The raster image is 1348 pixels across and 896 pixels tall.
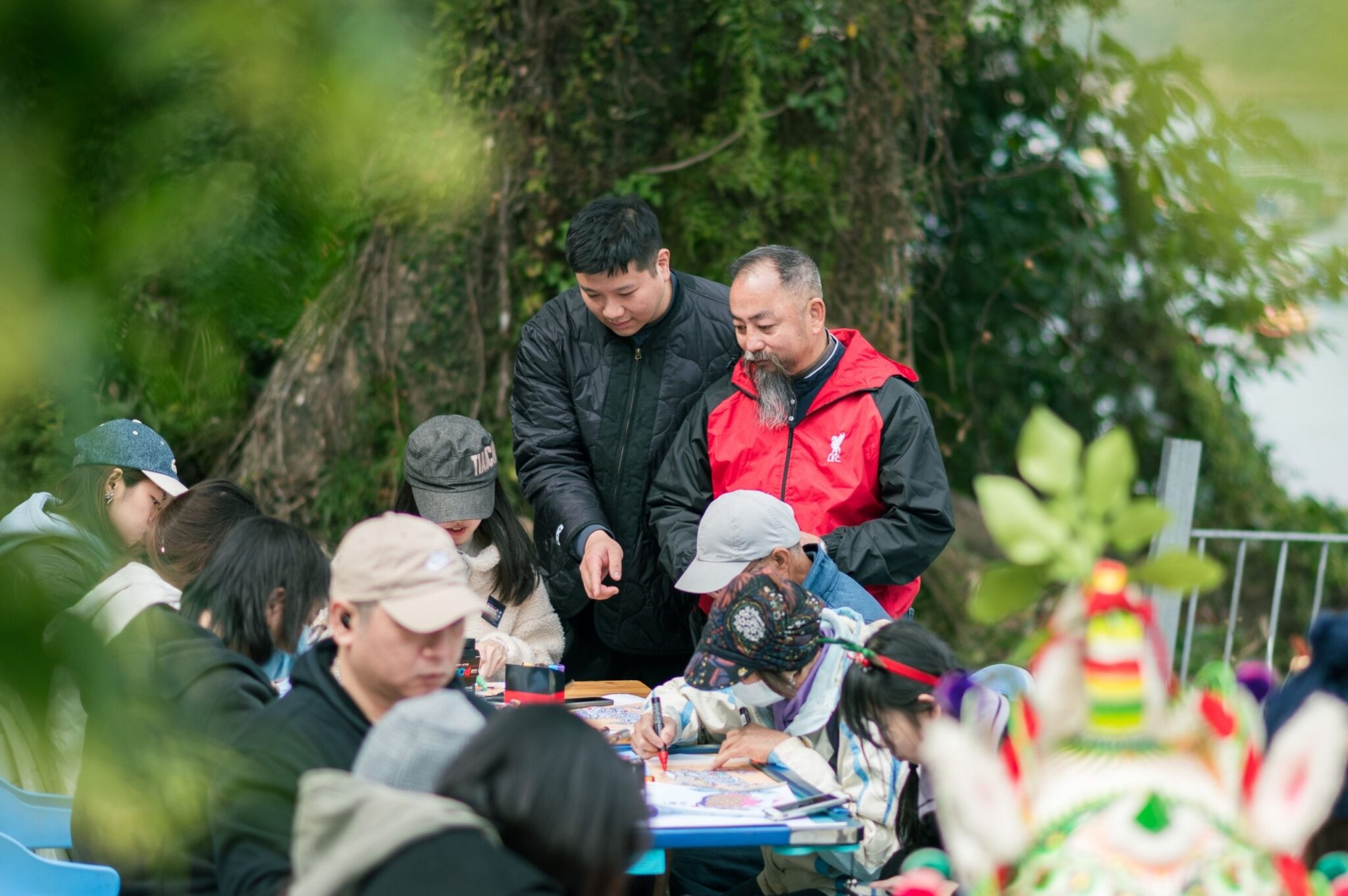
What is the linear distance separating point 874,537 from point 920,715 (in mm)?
1000

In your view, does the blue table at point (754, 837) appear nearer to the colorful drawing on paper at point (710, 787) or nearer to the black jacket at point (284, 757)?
the colorful drawing on paper at point (710, 787)

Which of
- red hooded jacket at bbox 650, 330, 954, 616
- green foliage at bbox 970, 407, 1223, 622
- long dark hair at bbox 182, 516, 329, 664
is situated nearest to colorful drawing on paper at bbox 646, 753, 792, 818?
red hooded jacket at bbox 650, 330, 954, 616

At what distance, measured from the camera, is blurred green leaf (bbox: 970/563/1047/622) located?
1514 millimetres

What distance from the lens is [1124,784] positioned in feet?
4.84

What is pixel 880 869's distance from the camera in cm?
245

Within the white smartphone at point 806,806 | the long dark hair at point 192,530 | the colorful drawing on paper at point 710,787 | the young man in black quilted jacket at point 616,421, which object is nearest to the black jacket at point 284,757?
the colorful drawing on paper at point 710,787

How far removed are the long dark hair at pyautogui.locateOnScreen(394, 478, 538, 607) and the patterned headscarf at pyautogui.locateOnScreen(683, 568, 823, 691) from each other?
1.10 metres

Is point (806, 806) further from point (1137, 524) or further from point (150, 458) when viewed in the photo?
point (150, 458)

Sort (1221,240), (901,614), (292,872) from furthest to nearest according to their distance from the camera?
(1221,240) → (901,614) → (292,872)

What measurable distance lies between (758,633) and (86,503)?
205cm

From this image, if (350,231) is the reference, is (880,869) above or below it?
below

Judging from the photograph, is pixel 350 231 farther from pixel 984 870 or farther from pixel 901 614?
pixel 901 614

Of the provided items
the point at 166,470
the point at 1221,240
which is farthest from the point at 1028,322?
the point at 166,470

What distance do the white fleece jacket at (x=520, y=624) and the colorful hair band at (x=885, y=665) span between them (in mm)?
1375
